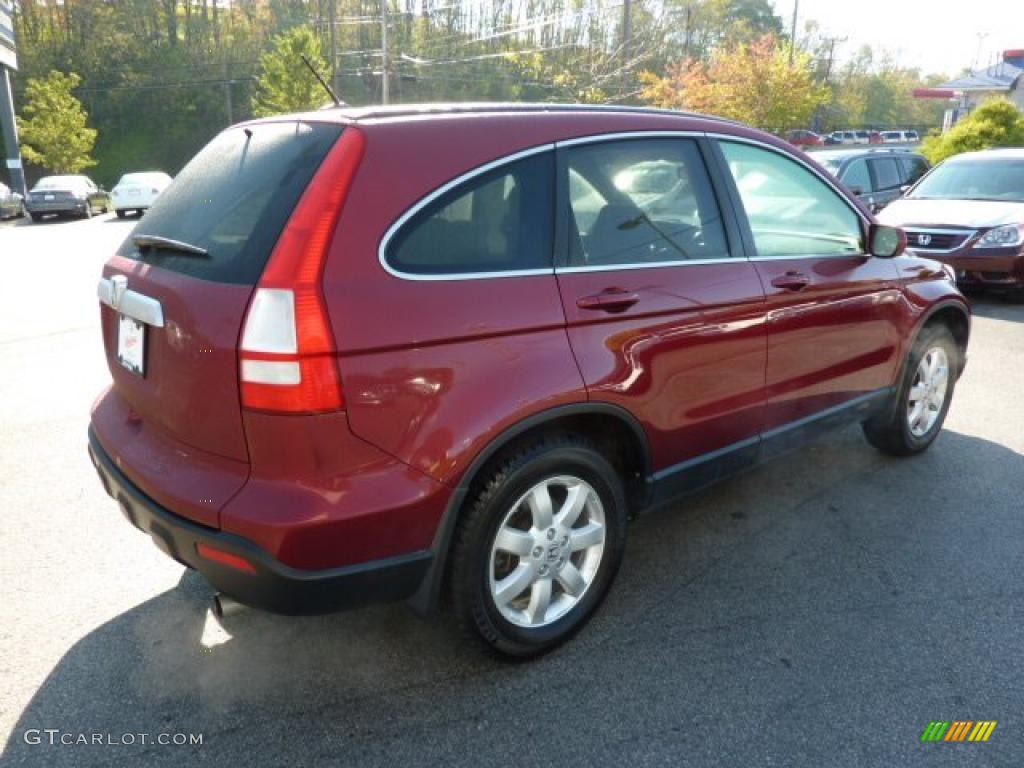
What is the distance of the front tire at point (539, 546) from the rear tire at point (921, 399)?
2.22 metres

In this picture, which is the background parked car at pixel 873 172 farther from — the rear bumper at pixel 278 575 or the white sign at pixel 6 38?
the white sign at pixel 6 38

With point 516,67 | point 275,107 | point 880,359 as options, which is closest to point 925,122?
point 516,67

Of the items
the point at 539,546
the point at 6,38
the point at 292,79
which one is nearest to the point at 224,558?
the point at 539,546

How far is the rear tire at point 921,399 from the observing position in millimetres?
4371

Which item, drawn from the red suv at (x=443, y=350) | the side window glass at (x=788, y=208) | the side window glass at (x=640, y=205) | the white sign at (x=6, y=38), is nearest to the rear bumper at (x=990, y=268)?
the side window glass at (x=788, y=208)

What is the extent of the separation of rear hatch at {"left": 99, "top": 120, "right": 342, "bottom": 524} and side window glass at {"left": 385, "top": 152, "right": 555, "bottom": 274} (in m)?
0.35

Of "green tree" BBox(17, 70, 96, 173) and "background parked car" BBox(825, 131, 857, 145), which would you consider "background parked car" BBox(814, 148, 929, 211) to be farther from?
"background parked car" BBox(825, 131, 857, 145)

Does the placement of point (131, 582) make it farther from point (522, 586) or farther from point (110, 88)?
point (110, 88)

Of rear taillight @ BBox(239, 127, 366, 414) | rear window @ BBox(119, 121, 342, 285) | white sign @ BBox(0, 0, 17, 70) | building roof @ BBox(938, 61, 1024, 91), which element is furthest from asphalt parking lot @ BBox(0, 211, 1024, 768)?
building roof @ BBox(938, 61, 1024, 91)

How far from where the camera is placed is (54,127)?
141ft

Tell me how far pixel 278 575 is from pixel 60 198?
2663 cm

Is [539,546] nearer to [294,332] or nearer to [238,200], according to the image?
[294,332]

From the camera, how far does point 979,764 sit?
2318 millimetres

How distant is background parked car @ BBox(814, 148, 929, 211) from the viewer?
11477 mm
